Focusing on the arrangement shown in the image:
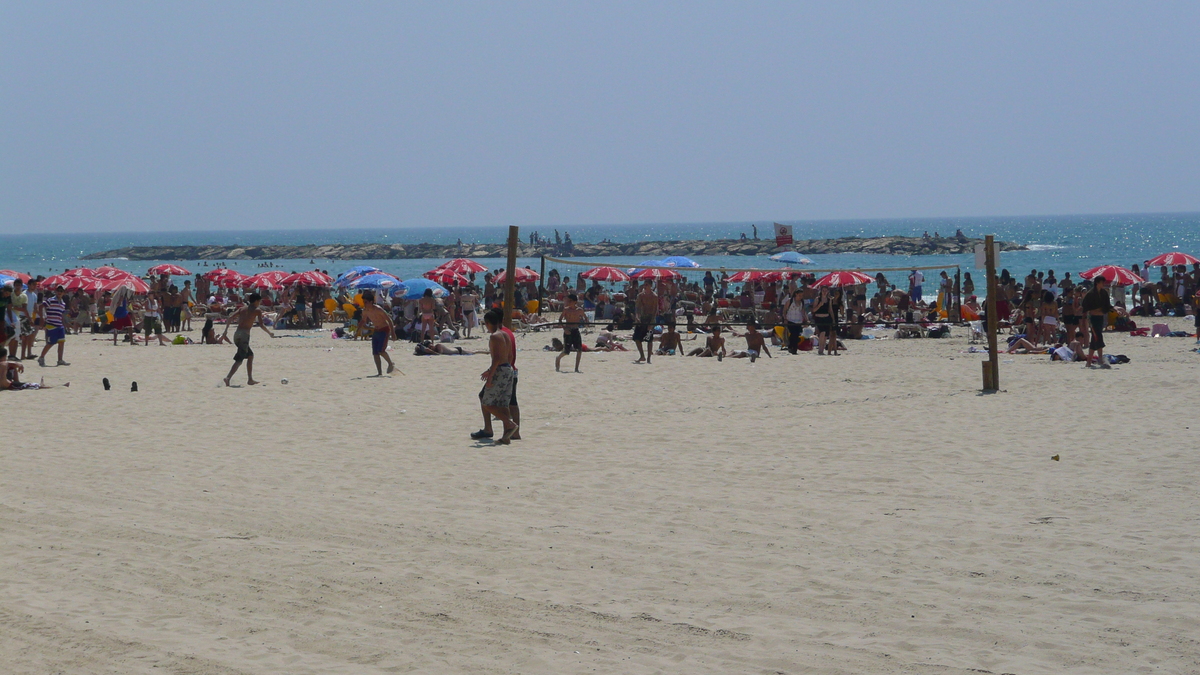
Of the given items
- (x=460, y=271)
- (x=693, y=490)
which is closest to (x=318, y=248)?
(x=460, y=271)

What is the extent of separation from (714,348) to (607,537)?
425 inches

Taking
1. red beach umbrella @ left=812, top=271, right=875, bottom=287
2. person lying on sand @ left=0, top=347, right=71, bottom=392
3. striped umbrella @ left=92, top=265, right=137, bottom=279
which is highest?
striped umbrella @ left=92, top=265, right=137, bottom=279

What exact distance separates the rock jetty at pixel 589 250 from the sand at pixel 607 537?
219ft

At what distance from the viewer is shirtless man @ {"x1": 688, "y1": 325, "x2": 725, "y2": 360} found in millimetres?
16219

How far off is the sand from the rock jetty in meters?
66.7

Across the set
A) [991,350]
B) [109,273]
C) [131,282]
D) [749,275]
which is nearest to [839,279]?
[749,275]

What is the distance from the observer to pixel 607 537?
5.88 meters

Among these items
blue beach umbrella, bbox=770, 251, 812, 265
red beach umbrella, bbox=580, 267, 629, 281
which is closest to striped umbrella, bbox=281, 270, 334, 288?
red beach umbrella, bbox=580, 267, 629, 281

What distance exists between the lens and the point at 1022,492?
690 centimetres

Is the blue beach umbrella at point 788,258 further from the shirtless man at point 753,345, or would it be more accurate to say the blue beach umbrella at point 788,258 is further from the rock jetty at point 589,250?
the rock jetty at point 589,250

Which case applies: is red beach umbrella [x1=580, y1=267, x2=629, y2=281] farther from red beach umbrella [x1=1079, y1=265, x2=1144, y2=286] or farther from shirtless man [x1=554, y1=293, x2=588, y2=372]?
shirtless man [x1=554, y1=293, x2=588, y2=372]

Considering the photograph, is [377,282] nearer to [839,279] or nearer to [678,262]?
[678,262]

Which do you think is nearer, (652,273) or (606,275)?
(652,273)

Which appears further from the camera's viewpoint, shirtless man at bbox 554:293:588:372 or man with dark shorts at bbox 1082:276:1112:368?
shirtless man at bbox 554:293:588:372
